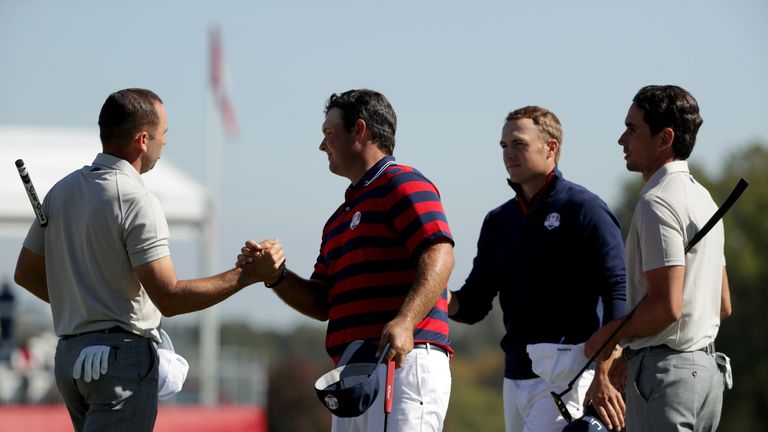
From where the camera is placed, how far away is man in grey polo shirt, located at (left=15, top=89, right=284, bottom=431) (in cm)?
493

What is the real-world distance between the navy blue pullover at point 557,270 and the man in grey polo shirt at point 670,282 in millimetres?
700

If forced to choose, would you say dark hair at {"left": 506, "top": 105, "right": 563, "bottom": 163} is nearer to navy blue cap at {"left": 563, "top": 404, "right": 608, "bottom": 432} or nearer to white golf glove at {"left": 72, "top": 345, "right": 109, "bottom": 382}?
navy blue cap at {"left": 563, "top": 404, "right": 608, "bottom": 432}

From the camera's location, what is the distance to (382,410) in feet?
17.1

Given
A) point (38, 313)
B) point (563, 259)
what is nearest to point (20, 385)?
point (38, 313)

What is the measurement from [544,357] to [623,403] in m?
0.43

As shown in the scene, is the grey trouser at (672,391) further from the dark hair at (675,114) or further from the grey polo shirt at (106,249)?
the grey polo shirt at (106,249)

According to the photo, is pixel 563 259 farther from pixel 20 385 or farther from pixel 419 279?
pixel 20 385

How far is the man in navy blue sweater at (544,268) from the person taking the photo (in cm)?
594

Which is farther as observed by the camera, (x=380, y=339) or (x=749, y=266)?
(x=749, y=266)

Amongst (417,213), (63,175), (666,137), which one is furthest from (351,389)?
(63,175)

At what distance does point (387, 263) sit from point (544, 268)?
3.57 ft

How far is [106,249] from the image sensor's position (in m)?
5.00

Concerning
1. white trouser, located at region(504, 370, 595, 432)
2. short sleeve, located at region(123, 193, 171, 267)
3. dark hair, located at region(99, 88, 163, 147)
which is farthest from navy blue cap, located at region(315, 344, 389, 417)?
dark hair, located at region(99, 88, 163, 147)

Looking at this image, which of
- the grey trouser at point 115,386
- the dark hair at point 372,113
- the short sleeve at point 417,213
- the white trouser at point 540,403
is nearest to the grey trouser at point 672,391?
the white trouser at point 540,403
